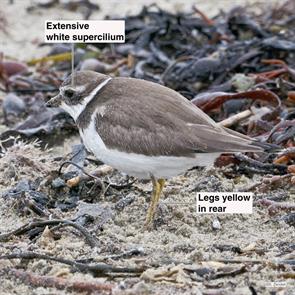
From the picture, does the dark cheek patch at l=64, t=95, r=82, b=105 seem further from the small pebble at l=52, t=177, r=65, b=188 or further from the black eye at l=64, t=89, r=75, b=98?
the small pebble at l=52, t=177, r=65, b=188

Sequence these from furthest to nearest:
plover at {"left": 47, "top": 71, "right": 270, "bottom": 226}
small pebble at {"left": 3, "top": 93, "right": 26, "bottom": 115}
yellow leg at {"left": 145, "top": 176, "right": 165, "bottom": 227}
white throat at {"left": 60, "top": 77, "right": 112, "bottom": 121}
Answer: small pebble at {"left": 3, "top": 93, "right": 26, "bottom": 115} → white throat at {"left": 60, "top": 77, "right": 112, "bottom": 121} → yellow leg at {"left": 145, "top": 176, "right": 165, "bottom": 227} → plover at {"left": 47, "top": 71, "right": 270, "bottom": 226}

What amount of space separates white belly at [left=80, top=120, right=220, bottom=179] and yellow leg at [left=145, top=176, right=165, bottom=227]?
0.12 metres

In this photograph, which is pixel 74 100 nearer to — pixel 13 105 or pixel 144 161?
pixel 144 161

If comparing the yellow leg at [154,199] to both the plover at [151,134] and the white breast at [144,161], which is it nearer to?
the plover at [151,134]

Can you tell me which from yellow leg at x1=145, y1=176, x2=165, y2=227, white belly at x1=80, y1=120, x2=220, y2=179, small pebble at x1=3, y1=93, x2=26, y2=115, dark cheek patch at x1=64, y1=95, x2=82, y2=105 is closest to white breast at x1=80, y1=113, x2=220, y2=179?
white belly at x1=80, y1=120, x2=220, y2=179

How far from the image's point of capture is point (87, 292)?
3.41 meters

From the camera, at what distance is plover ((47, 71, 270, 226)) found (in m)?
4.09

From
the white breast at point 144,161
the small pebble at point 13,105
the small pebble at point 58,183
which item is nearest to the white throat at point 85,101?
the white breast at point 144,161

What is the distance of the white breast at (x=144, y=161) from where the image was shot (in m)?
4.11

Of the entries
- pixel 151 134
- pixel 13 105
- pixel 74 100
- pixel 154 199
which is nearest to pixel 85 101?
pixel 74 100

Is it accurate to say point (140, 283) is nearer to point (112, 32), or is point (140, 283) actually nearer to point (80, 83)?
point (80, 83)

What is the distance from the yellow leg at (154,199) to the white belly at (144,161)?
120 millimetres

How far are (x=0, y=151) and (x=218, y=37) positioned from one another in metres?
2.59

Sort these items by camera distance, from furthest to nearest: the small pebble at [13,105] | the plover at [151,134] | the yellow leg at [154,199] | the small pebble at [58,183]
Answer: the small pebble at [13,105]
the small pebble at [58,183]
the yellow leg at [154,199]
the plover at [151,134]
